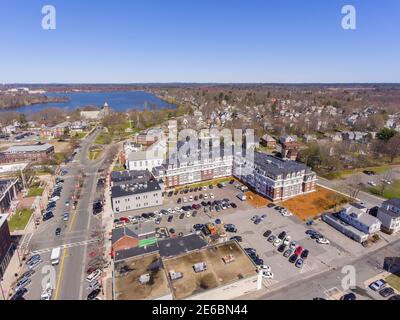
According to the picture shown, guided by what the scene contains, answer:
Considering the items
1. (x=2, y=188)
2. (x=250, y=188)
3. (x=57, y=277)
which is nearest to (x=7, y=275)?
(x=57, y=277)

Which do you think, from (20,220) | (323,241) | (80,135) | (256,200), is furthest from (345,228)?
(80,135)

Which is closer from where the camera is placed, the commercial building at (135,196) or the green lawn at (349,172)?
the commercial building at (135,196)

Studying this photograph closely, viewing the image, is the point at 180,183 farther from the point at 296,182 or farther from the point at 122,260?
the point at 122,260

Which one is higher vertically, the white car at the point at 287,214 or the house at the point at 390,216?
the house at the point at 390,216

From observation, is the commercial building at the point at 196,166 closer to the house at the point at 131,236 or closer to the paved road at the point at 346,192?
the house at the point at 131,236

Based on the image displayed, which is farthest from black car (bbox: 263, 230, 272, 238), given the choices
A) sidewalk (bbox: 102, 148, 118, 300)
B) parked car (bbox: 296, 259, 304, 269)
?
sidewalk (bbox: 102, 148, 118, 300)

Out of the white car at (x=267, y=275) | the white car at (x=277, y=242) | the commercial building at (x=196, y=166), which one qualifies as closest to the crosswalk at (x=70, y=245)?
the commercial building at (x=196, y=166)
